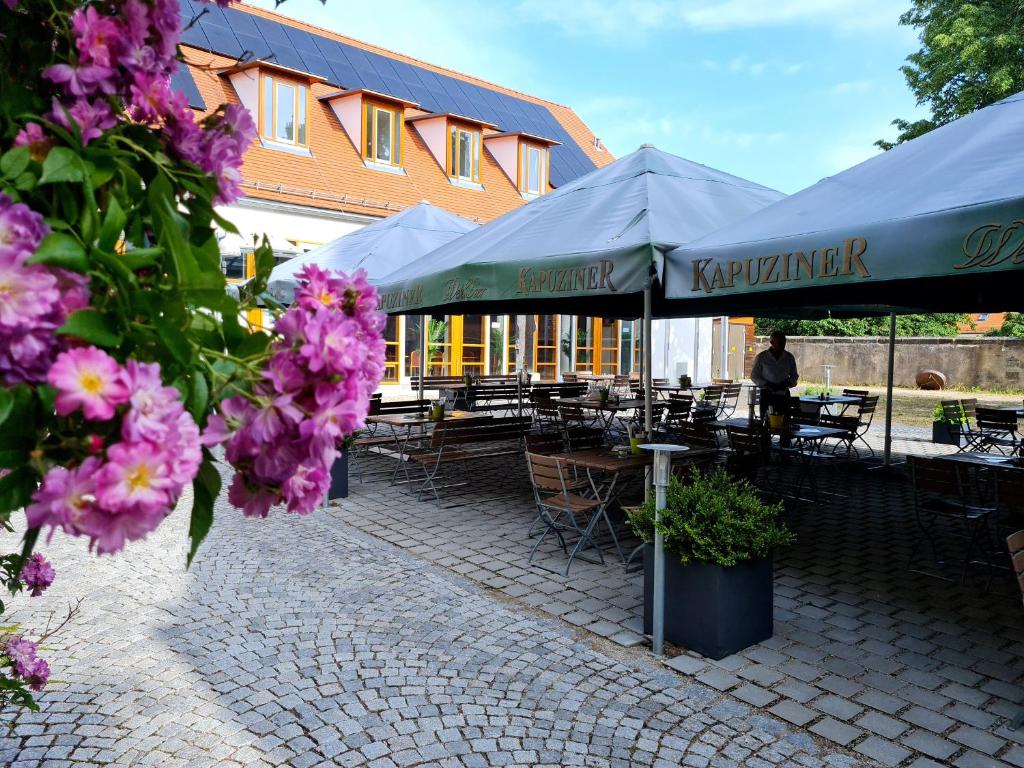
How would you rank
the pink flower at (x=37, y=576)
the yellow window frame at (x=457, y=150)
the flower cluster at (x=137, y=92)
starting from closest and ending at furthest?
the flower cluster at (x=137, y=92) < the pink flower at (x=37, y=576) < the yellow window frame at (x=457, y=150)

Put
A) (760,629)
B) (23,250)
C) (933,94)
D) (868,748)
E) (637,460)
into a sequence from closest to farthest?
1. (23,250)
2. (868,748)
3. (760,629)
4. (637,460)
5. (933,94)

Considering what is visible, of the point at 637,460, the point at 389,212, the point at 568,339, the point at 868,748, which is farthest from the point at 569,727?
the point at 568,339

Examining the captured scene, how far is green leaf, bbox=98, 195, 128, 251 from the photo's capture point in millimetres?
889

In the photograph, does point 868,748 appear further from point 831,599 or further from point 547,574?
point 547,574

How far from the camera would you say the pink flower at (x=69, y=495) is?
757 millimetres

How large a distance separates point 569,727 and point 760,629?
1.52m

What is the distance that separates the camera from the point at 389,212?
19828mm

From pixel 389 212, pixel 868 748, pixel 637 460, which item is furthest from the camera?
pixel 389 212

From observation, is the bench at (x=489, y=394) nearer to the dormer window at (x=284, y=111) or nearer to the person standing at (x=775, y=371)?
the person standing at (x=775, y=371)

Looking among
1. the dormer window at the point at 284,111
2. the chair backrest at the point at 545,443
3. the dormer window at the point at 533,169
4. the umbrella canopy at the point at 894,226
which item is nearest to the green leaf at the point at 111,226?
the umbrella canopy at the point at 894,226

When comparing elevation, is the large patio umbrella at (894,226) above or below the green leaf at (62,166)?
above

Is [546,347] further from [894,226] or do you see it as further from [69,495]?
[69,495]

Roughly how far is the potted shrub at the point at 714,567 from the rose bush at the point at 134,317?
11.2ft

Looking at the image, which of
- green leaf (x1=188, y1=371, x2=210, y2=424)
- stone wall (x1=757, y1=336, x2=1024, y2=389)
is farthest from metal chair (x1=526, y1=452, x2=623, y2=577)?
stone wall (x1=757, y1=336, x2=1024, y2=389)
